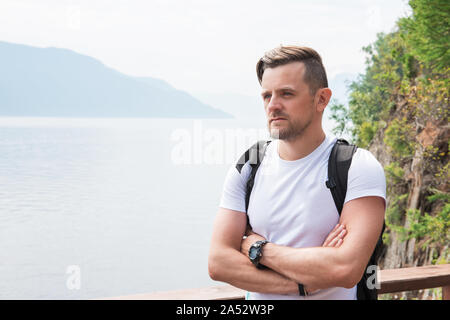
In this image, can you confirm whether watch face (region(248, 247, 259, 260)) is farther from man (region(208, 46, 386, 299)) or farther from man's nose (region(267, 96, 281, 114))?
man's nose (region(267, 96, 281, 114))

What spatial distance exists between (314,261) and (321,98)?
64cm

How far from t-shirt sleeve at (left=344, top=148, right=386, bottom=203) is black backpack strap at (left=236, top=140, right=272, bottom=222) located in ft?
1.25

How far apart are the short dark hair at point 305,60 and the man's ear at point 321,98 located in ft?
0.07

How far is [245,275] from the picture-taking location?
1796 mm

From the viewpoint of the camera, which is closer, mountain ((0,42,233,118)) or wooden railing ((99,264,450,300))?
wooden railing ((99,264,450,300))

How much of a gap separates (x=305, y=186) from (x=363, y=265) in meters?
0.35

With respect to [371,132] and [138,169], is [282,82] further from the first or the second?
[138,169]

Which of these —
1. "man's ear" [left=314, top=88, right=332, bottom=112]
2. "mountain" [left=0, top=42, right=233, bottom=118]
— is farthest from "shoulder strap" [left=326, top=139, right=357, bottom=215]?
"mountain" [left=0, top=42, right=233, bottom=118]

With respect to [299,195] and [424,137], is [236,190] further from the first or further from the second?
[424,137]

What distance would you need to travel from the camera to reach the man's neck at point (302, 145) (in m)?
1.82

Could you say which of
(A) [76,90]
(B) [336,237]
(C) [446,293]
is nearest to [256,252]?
(B) [336,237]

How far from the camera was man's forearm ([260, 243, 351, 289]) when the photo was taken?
1.65 meters

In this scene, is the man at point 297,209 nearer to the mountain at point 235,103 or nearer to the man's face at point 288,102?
the man's face at point 288,102
